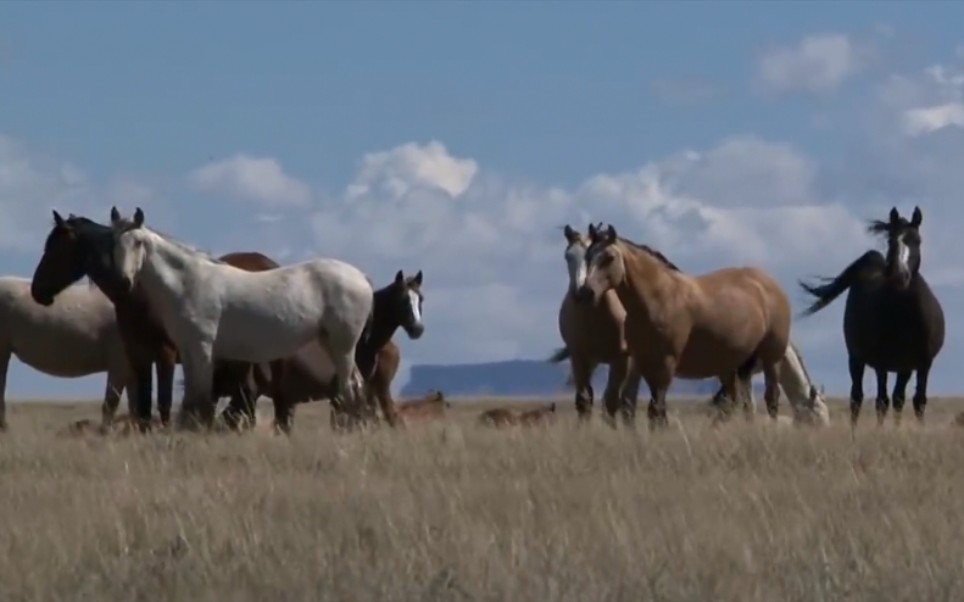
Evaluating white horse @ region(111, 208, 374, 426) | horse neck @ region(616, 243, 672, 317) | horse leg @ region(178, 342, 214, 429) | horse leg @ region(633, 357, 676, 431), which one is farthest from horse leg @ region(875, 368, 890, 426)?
horse leg @ region(178, 342, 214, 429)

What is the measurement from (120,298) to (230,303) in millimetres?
849

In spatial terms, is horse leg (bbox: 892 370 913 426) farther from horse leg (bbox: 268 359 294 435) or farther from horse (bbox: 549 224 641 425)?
horse leg (bbox: 268 359 294 435)

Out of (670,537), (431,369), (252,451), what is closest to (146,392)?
(252,451)

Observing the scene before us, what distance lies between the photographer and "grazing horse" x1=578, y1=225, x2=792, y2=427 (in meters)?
17.1

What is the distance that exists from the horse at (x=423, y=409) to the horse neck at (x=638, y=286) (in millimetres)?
2926

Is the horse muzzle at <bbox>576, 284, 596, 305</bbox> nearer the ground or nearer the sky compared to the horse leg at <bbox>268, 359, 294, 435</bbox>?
nearer the sky

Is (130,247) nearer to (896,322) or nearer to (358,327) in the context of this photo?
(358,327)

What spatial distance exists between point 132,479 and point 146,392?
16.0 feet

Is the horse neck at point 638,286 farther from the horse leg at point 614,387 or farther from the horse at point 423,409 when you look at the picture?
the horse at point 423,409

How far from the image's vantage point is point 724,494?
35.8 feet

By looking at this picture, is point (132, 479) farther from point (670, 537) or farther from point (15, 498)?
point (670, 537)

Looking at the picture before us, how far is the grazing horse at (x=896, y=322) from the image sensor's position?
63.4 feet

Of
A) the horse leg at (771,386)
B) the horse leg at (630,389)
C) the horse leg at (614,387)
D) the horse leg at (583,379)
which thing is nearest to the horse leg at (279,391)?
the horse leg at (583,379)

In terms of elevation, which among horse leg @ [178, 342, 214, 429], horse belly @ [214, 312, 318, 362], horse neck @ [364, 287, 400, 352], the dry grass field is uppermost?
horse neck @ [364, 287, 400, 352]
